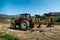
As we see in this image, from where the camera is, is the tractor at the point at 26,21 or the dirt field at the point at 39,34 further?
the tractor at the point at 26,21

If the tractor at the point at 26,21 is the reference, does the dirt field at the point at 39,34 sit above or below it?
below

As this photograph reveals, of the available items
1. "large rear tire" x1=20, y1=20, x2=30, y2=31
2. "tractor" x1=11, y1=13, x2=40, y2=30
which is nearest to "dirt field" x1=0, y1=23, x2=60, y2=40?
"large rear tire" x1=20, y1=20, x2=30, y2=31

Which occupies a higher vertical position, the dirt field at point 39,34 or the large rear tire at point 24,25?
the large rear tire at point 24,25

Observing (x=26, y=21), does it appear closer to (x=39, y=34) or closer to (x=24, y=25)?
(x=24, y=25)

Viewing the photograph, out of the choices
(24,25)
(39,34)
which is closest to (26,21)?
(24,25)

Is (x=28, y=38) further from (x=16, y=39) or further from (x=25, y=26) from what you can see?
(x=25, y=26)

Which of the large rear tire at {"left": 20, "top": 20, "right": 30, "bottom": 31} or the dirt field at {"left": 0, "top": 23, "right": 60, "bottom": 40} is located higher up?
the large rear tire at {"left": 20, "top": 20, "right": 30, "bottom": 31}

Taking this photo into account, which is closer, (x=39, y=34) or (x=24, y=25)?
(x=39, y=34)

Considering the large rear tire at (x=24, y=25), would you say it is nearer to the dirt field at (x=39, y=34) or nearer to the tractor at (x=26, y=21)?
the tractor at (x=26, y=21)

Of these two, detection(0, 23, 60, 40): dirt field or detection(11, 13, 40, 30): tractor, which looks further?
detection(11, 13, 40, 30): tractor

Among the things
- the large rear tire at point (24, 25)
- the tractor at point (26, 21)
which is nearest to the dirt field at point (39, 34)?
the large rear tire at point (24, 25)

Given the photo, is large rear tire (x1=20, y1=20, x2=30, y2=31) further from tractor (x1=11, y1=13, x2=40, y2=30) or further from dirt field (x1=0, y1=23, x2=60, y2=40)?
dirt field (x1=0, y1=23, x2=60, y2=40)

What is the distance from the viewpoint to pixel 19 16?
16297 mm

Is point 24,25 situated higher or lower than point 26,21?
lower
